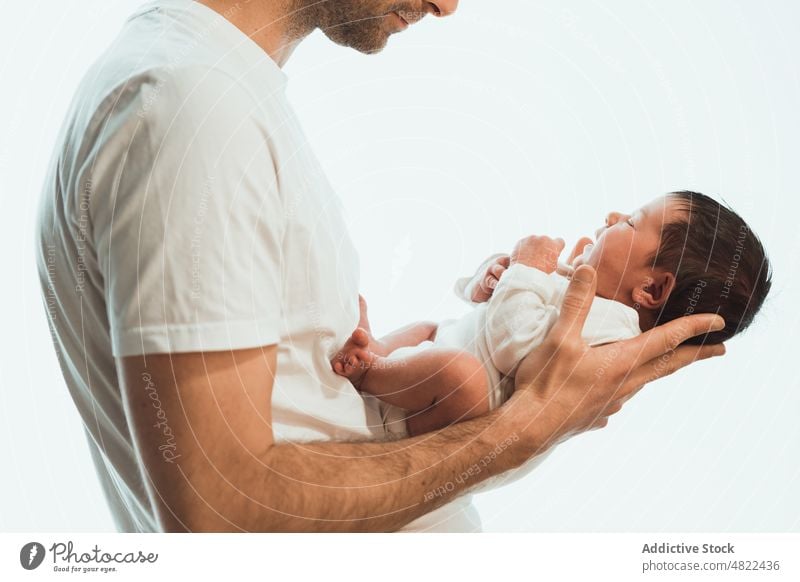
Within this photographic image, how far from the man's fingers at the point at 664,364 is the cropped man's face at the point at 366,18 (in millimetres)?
510

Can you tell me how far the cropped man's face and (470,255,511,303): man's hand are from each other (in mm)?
329

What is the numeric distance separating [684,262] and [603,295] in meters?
0.11

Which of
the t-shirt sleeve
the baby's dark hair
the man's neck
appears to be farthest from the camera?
the baby's dark hair

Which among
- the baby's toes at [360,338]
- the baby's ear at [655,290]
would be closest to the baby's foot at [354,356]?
the baby's toes at [360,338]

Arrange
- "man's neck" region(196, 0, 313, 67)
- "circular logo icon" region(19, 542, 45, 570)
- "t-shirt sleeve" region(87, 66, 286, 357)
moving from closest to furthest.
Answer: "t-shirt sleeve" region(87, 66, 286, 357)
"man's neck" region(196, 0, 313, 67)
"circular logo icon" region(19, 542, 45, 570)

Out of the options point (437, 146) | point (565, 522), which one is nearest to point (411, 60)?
point (437, 146)

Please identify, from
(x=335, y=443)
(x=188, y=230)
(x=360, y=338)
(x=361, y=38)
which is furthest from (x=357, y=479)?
(x=361, y=38)

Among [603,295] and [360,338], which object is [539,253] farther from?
[360,338]

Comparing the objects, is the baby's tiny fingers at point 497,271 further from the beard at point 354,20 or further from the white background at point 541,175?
the beard at point 354,20

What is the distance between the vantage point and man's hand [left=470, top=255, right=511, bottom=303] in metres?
1.12

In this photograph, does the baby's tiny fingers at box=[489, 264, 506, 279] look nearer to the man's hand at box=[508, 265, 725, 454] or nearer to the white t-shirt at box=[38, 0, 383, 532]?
Result: the man's hand at box=[508, 265, 725, 454]

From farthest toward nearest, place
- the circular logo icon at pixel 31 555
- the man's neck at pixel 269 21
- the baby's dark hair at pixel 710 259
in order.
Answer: the baby's dark hair at pixel 710 259, the circular logo icon at pixel 31 555, the man's neck at pixel 269 21

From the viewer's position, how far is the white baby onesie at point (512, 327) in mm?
979

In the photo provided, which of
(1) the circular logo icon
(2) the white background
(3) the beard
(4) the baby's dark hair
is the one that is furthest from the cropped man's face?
(1) the circular logo icon
